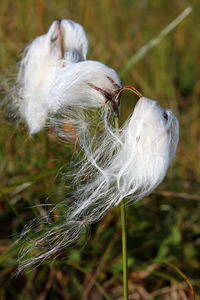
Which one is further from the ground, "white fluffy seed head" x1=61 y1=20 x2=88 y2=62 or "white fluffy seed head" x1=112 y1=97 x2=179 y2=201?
"white fluffy seed head" x1=61 y1=20 x2=88 y2=62

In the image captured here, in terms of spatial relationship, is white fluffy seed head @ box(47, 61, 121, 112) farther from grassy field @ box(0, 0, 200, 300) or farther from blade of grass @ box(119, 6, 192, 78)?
blade of grass @ box(119, 6, 192, 78)

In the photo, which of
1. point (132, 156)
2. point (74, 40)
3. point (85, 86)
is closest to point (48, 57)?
point (74, 40)

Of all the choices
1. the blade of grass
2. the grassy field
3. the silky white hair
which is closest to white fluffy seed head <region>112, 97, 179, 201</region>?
the silky white hair

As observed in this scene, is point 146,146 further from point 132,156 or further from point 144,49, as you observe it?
point 144,49

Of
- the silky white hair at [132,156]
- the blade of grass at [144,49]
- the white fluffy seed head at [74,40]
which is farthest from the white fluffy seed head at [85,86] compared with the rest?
the blade of grass at [144,49]

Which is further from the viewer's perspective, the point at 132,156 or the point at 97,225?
the point at 97,225

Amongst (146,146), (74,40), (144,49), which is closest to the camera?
(146,146)

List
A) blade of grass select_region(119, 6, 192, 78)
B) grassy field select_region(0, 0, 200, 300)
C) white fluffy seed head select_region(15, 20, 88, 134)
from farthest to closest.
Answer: blade of grass select_region(119, 6, 192, 78) → grassy field select_region(0, 0, 200, 300) → white fluffy seed head select_region(15, 20, 88, 134)
